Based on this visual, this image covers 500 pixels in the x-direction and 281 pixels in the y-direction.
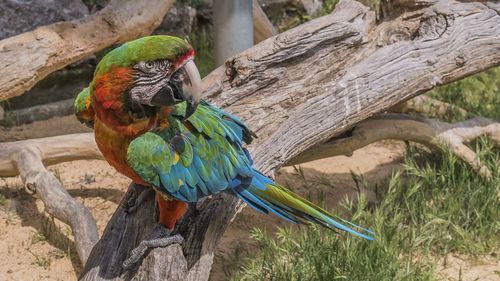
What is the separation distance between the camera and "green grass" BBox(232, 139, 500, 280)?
2.62 meters

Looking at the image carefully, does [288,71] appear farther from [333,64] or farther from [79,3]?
[79,3]

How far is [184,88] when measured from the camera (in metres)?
1.86

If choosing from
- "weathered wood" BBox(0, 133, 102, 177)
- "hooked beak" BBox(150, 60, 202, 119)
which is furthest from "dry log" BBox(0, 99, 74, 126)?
"hooked beak" BBox(150, 60, 202, 119)

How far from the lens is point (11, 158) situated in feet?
10.5

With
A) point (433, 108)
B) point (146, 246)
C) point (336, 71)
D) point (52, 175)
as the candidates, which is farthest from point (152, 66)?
point (433, 108)

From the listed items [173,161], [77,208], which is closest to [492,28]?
[173,161]

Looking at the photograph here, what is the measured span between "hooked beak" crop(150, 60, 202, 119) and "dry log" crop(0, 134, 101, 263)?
115 centimetres

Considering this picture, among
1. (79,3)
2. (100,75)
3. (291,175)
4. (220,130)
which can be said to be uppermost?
(100,75)

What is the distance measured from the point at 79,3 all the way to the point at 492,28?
2.67 meters

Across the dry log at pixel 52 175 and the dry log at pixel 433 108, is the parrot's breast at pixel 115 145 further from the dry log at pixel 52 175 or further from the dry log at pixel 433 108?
the dry log at pixel 433 108

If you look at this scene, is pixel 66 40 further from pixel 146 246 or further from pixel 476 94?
pixel 476 94

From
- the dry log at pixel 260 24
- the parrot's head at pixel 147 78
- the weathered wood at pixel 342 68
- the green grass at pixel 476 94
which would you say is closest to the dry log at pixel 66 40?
the dry log at pixel 260 24

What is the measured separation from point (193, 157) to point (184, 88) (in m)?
0.27

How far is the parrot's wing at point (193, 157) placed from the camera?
196cm
